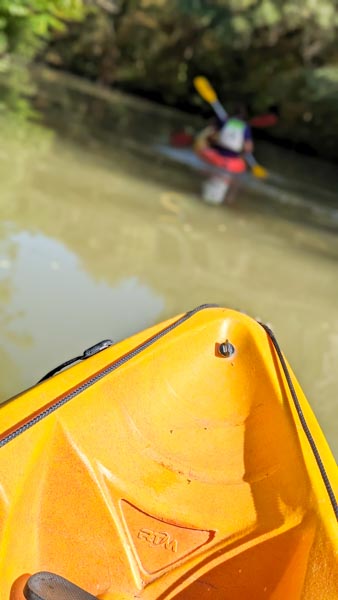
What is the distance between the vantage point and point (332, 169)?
50.3 feet

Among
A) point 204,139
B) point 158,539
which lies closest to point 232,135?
point 204,139

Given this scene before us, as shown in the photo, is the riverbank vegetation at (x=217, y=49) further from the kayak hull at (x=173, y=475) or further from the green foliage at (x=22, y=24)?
the kayak hull at (x=173, y=475)

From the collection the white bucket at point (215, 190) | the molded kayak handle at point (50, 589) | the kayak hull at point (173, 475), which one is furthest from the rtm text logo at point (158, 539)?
the white bucket at point (215, 190)

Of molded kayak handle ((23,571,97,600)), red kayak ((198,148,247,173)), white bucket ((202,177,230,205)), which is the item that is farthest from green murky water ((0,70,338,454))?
red kayak ((198,148,247,173))

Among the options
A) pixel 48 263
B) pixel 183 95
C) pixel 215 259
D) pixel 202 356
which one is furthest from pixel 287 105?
pixel 202 356

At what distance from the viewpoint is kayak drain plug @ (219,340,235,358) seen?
8.02 ft

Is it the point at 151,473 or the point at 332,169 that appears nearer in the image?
the point at 151,473

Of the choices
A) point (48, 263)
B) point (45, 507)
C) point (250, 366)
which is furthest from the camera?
point (48, 263)

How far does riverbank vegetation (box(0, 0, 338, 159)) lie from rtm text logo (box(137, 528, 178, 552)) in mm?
9030

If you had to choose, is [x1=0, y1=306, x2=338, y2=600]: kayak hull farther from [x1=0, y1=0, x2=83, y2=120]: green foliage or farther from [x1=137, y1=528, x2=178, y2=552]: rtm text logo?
[x1=0, y1=0, x2=83, y2=120]: green foliage

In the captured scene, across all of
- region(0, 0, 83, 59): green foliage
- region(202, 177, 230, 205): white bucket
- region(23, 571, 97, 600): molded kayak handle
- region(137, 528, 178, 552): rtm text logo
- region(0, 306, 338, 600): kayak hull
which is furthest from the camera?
region(0, 0, 83, 59): green foliage

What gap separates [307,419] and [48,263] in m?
2.47

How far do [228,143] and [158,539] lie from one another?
28.0ft

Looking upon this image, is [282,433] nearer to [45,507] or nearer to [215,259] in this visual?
[45,507]
